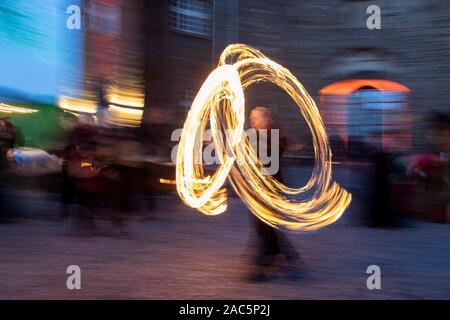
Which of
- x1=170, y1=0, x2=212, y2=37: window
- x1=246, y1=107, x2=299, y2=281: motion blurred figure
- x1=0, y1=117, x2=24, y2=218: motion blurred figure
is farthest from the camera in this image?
x1=170, y1=0, x2=212, y2=37: window

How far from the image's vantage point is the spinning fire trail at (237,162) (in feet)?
19.7

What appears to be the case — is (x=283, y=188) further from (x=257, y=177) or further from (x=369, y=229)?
(x=369, y=229)

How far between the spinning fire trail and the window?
4.22m

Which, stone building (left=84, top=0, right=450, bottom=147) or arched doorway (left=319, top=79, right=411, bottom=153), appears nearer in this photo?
arched doorway (left=319, top=79, right=411, bottom=153)

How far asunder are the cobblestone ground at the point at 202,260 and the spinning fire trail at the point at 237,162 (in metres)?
0.54

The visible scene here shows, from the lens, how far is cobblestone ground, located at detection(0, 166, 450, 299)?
17.8ft

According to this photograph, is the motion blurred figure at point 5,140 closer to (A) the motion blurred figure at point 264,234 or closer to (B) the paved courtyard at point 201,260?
(B) the paved courtyard at point 201,260

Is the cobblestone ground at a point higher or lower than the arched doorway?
lower

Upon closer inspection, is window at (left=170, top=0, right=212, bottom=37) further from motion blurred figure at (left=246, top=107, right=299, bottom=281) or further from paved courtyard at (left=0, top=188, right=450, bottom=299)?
motion blurred figure at (left=246, top=107, right=299, bottom=281)

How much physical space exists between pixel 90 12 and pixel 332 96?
4.72 metres

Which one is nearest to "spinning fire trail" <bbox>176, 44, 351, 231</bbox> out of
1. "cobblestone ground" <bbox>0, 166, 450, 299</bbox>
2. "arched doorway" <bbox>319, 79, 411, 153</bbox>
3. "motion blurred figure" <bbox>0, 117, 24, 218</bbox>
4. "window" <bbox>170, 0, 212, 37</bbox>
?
"cobblestone ground" <bbox>0, 166, 450, 299</bbox>

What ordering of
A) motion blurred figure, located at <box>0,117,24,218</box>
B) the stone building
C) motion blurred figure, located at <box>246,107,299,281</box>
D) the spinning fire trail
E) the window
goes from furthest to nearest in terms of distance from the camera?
the window → the stone building → motion blurred figure, located at <box>0,117,24,218</box> → the spinning fire trail → motion blurred figure, located at <box>246,107,299,281</box>

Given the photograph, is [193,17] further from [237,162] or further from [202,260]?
[202,260]

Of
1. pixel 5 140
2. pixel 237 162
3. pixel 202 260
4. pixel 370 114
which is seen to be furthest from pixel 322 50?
pixel 202 260
